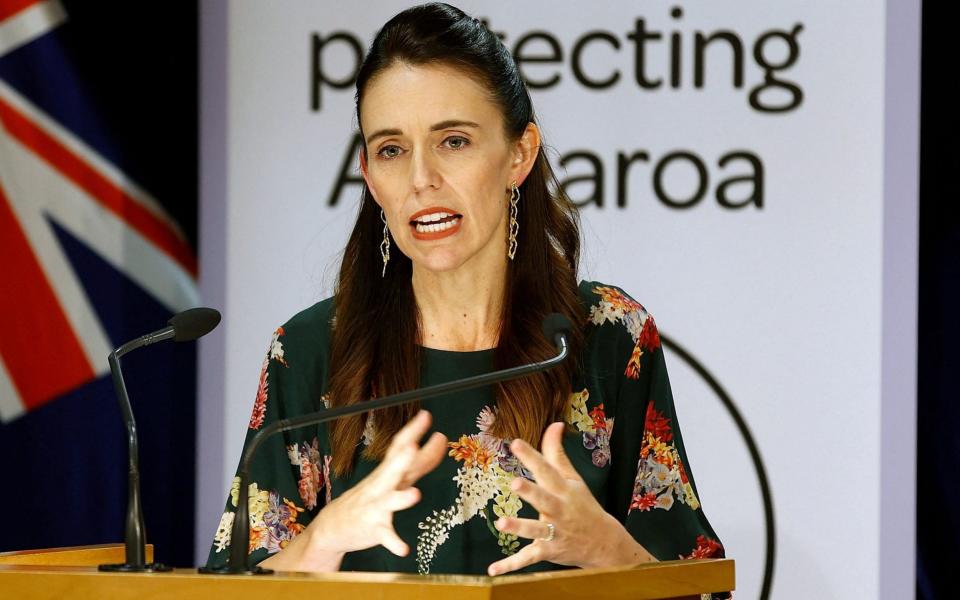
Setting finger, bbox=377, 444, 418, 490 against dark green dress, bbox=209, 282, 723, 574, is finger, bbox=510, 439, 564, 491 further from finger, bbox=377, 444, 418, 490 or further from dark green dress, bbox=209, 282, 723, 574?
dark green dress, bbox=209, 282, 723, 574

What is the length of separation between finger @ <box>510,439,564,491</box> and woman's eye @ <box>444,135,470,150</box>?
815 millimetres

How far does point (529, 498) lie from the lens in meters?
1.67

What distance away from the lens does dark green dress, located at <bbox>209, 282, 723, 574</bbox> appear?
2246mm

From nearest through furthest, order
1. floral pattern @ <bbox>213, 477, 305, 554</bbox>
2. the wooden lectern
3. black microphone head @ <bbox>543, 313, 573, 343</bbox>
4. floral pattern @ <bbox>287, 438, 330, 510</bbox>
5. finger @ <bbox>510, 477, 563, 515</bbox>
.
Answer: the wooden lectern < finger @ <bbox>510, 477, 563, 515</bbox> < black microphone head @ <bbox>543, 313, 573, 343</bbox> < floral pattern @ <bbox>213, 477, 305, 554</bbox> < floral pattern @ <bbox>287, 438, 330, 510</bbox>

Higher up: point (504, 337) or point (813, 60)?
point (813, 60)

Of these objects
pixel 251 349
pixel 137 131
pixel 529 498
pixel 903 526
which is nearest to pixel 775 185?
pixel 903 526

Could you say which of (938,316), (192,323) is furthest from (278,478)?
(938,316)

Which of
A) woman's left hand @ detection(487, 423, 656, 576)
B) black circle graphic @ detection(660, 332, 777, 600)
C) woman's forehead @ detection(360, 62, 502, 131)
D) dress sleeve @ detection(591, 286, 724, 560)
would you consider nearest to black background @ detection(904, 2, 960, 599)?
black circle graphic @ detection(660, 332, 777, 600)

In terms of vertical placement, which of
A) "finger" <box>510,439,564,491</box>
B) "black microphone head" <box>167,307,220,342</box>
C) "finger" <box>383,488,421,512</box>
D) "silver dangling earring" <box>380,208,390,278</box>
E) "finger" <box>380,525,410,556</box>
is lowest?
"finger" <box>380,525,410,556</box>

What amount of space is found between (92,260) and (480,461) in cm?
212

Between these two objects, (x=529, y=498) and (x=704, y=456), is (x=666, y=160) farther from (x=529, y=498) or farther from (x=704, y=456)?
(x=529, y=498)

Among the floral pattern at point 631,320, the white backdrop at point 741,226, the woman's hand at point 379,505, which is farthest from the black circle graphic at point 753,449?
the woman's hand at point 379,505

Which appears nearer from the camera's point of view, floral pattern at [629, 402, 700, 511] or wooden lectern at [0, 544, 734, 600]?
wooden lectern at [0, 544, 734, 600]

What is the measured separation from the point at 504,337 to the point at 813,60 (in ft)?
6.19
